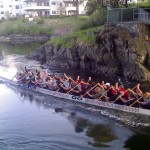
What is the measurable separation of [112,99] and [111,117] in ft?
7.20

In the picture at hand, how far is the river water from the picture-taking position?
74.8ft

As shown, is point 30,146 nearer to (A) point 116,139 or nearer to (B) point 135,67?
(A) point 116,139

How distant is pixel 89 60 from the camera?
155 feet

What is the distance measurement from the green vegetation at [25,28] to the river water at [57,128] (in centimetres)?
6304

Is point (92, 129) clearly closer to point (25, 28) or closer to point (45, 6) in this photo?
point (25, 28)

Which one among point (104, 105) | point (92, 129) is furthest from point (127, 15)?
point (92, 129)

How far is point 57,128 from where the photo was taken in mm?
25969

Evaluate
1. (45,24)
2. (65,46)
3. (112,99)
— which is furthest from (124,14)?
(45,24)

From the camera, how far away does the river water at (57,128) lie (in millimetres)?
22797

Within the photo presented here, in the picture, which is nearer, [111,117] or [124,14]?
[111,117]

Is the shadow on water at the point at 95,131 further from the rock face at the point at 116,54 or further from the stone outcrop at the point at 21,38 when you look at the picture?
the stone outcrop at the point at 21,38

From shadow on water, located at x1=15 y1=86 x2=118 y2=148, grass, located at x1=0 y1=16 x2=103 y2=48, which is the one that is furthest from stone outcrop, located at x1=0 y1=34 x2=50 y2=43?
shadow on water, located at x1=15 y1=86 x2=118 y2=148

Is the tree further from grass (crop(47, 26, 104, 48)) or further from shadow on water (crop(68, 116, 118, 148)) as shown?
shadow on water (crop(68, 116, 118, 148))

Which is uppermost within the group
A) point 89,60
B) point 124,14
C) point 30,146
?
point 124,14
